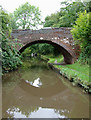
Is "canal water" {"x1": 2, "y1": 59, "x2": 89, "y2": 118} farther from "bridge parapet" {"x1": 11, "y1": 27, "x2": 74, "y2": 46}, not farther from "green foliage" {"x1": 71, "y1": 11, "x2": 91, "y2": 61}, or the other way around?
"bridge parapet" {"x1": 11, "y1": 27, "x2": 74, "y2": 46}

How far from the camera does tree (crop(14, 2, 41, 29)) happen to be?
2083 centimetres

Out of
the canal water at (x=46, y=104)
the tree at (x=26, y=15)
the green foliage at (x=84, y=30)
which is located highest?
the tree at (x=26, y=15)

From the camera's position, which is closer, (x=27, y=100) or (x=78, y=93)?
(x=27, y=100)

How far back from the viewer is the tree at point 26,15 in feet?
68.3

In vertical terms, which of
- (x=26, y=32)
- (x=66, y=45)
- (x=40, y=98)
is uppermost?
(x=26, y=32)

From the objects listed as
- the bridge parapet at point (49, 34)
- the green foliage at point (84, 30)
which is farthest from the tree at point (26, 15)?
the green foliage at point (84, 30)

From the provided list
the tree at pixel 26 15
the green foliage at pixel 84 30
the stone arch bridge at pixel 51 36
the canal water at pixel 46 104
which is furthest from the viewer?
the tree at pixel 26 15

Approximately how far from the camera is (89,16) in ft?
14.7

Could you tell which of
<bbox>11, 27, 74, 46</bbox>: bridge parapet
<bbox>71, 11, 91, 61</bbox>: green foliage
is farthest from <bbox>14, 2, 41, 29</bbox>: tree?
<bbox>71, 11, 91, 61</bbox>: green foliage

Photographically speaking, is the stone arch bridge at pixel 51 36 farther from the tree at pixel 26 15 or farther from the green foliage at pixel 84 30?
the tree at pixel 26 15

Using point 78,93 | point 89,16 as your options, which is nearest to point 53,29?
point 89,16

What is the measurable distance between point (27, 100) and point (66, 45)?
23.2ft

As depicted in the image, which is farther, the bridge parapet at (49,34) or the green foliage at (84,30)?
the bridge parapet at (49,34)

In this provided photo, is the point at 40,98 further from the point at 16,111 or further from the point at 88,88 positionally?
the point at 88,88
